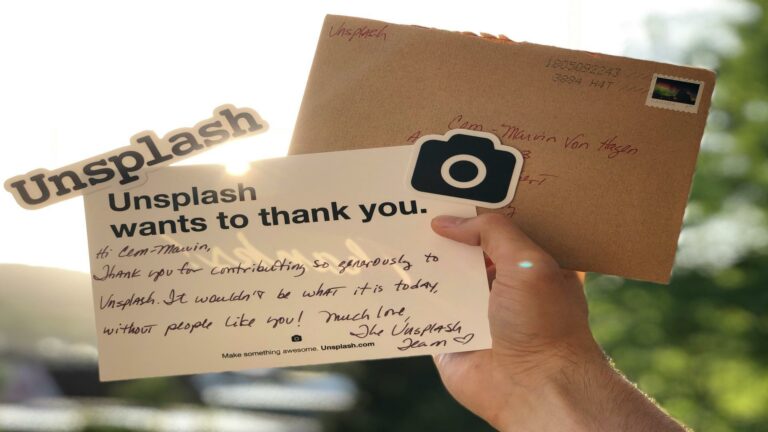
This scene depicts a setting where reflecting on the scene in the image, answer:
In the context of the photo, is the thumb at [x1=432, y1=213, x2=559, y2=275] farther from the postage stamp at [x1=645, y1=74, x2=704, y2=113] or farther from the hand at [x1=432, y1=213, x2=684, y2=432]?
the postage stamp at [x1=645, y1=74, x2=704, y2=113]

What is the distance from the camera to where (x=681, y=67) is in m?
1.58

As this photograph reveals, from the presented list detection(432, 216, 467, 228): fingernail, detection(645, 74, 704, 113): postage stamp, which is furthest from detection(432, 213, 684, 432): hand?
detection(645, 74, 704, 113): postage stamp

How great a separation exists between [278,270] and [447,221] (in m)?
0.33

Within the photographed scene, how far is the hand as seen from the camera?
1474 mm

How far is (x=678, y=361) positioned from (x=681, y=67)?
861 cm

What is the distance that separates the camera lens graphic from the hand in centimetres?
7

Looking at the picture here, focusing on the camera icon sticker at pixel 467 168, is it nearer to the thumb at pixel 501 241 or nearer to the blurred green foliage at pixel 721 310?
the thumb at pixel 501 241

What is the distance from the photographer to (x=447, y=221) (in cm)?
152

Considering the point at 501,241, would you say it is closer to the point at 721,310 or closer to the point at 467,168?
the point at 467,168

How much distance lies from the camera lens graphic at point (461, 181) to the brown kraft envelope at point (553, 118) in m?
0.06

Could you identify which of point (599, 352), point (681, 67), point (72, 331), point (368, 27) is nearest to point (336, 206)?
point (368, 27)

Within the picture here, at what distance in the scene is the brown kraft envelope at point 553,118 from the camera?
5.09ft

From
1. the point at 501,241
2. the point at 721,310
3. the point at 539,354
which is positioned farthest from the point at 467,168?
the point at 721,310

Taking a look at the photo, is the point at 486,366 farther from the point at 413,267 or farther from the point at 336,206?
the point at 336,206
